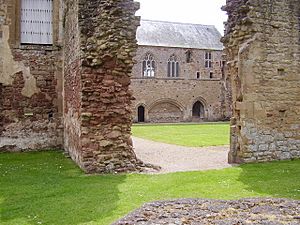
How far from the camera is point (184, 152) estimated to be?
13023mm

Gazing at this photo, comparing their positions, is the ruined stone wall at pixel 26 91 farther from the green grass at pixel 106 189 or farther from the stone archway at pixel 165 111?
the stone archway at pixel 165 111

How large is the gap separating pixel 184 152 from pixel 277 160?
3.44 meters

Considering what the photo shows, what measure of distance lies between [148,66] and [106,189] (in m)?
32.3

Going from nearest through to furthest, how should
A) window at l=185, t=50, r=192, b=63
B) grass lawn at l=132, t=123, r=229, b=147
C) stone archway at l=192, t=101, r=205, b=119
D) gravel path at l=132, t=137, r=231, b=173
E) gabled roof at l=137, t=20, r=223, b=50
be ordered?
gravel path at l=132, t=137, r=231, b=173
grass lawn at l=132, t=123, r=229, b=147
gabled roof at l=137, t=20, r=223, b=50
window at l=185, t=50, r=192, b=63
stone archway at l=192, t=101, r=205, b=119

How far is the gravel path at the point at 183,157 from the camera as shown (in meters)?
10.0

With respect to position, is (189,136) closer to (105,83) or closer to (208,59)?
(105,83)

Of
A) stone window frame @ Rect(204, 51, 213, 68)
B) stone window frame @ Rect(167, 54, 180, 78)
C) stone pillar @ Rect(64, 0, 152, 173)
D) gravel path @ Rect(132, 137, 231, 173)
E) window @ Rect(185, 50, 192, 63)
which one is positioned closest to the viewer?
stone pillar @ Rect(64, 0, 152, 173)

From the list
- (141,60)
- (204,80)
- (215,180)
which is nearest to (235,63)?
(215,180)

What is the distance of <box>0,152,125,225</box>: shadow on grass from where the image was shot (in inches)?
221

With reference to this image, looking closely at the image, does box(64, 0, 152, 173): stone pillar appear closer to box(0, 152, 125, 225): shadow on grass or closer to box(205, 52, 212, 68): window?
box(0, 152, 125, 225): shadow on grass

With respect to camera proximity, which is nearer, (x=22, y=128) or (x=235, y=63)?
(x=235, y=63)

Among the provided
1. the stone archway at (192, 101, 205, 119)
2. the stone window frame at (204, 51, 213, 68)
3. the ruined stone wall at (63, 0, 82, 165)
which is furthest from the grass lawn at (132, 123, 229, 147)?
the stone window frame at (204, 51, 213, 68)

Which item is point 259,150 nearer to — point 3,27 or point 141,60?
point 3,27

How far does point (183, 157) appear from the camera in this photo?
38.8ft
